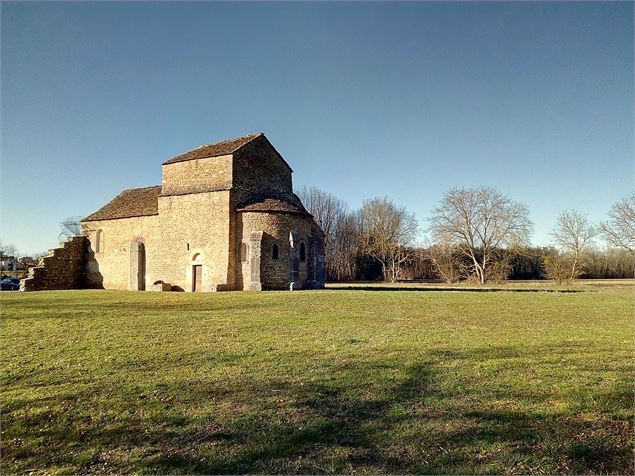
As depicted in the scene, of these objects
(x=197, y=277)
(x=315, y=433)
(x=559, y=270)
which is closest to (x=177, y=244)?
(x=197, y=277)

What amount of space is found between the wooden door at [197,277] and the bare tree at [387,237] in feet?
112

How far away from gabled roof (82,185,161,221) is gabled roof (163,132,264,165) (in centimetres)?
442

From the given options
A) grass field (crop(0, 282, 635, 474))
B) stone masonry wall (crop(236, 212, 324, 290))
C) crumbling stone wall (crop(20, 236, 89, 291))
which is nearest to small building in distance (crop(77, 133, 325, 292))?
stone masonry wall (crop(236, 212, 324, 290))

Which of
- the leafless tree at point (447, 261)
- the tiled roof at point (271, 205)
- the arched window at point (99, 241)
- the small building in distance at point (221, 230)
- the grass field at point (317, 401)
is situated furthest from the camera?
the leafless tree at point (447, 261)

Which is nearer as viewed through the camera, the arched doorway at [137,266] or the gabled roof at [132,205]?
the arched doorway at [137,266]

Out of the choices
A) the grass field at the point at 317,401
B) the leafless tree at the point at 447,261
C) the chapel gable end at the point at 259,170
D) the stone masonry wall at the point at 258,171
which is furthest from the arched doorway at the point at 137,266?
the leafless tree at the point at 447,261

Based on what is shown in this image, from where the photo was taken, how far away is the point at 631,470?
3.61 metres

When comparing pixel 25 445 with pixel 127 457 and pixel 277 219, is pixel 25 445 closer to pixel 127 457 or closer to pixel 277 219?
pixel 127 457

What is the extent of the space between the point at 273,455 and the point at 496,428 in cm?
240

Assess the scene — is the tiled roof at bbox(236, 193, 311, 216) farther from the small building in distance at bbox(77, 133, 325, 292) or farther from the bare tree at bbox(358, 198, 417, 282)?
the bare tree at bbox(358, 198, 417, 282)

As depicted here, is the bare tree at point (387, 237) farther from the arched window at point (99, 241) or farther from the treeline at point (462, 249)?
the arched window at point (99, 241)

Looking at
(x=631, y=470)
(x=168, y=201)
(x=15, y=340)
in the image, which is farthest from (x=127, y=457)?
(x=168, y=201)

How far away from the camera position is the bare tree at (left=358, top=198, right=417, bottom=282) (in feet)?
195

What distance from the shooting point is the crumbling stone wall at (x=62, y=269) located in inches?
1259
